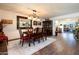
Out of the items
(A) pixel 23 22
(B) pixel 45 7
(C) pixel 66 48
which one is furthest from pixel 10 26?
(C) pixel 66 48

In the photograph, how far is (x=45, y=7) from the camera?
10.5 ft

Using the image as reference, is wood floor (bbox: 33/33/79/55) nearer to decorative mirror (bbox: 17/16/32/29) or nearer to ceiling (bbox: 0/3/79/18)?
ceiling (bbox: 0/3/79/18)

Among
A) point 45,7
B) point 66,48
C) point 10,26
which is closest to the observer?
point 45,7

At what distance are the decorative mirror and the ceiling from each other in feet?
0.69

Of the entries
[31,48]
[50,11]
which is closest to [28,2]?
[50,11]

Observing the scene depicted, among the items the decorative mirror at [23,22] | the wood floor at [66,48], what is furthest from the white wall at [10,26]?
the wood floor at [66,48]

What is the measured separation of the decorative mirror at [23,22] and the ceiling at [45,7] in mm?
211

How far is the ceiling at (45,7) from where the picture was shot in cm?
305

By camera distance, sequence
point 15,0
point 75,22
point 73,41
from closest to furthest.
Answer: point 15,0 < point 75,22 < point 73,41

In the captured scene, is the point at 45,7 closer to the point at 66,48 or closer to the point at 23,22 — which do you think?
the point at 23,22

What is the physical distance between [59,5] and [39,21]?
3.28 feet

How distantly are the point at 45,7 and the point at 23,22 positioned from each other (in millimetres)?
936

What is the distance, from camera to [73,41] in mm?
3582

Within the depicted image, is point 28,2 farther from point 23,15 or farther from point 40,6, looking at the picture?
point 23,15
